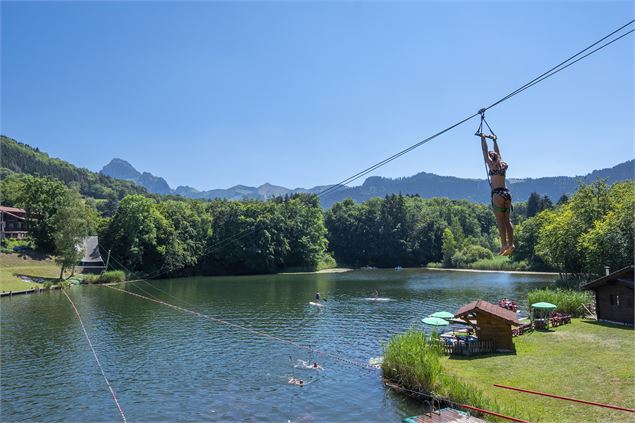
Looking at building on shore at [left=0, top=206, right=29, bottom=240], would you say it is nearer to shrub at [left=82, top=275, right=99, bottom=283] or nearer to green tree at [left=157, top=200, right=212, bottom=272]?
green tree at [left=157, top=200, right=212, bottom=272]

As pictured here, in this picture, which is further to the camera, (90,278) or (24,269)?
(90,278)

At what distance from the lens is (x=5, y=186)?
428ft

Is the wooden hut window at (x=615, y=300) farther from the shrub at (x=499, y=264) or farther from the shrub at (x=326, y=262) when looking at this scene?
the shrub at (x=326, y=262)

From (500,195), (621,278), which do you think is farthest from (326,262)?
(500,195)

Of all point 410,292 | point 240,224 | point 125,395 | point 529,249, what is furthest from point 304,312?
point 529,249

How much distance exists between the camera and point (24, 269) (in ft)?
254

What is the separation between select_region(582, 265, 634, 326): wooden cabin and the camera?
32875mm

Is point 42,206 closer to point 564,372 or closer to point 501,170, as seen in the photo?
point 564,372

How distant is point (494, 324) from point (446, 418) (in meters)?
11.7

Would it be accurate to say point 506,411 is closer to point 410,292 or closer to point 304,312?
point 304,312

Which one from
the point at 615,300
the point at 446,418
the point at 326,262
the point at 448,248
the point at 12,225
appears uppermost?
the point at 12,225

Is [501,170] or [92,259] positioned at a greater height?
[501,170]

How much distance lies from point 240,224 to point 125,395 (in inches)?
3484

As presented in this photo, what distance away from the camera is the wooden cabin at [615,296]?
108 feet
